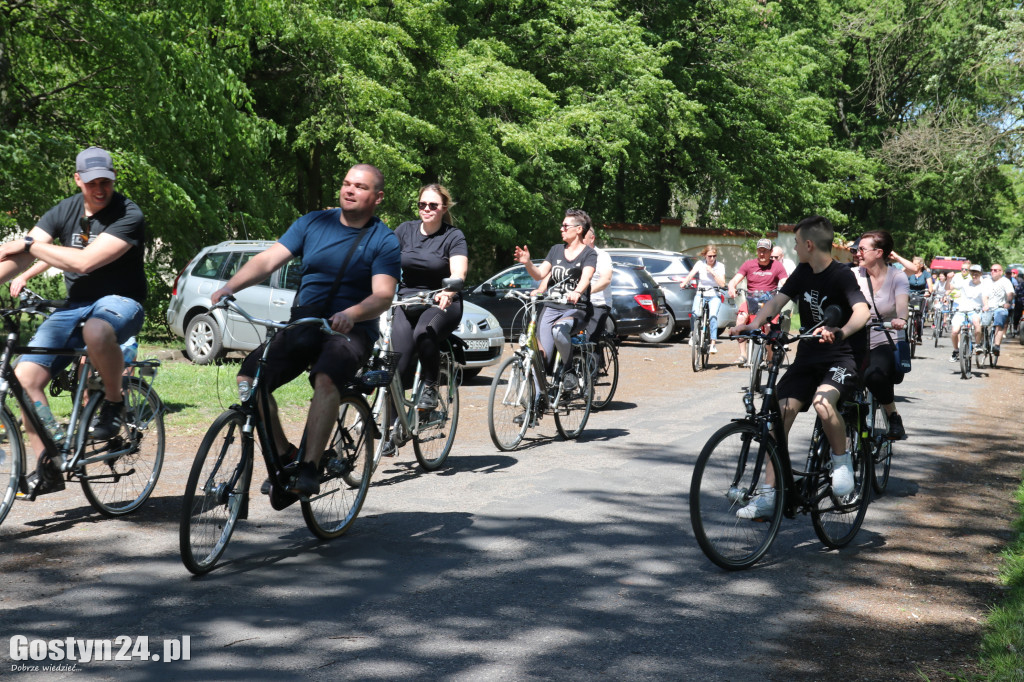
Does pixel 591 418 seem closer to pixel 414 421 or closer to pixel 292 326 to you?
pixel 414 421

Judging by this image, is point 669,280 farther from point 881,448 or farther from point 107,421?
point 107,421

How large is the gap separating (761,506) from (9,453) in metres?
3.82

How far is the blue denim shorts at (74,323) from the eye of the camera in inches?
229

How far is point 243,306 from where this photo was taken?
14.3 meters

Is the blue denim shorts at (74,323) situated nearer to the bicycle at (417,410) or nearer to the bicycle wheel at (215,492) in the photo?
the bicycle wheel at (215,492)

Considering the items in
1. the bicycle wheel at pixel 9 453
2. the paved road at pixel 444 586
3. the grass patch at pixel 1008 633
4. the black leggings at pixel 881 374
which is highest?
the black leggings at pixel 881 374

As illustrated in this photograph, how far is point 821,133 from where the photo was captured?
1435 inches

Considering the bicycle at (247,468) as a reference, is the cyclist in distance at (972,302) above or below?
above

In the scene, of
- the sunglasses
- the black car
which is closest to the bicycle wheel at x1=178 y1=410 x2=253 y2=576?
the sunglasses

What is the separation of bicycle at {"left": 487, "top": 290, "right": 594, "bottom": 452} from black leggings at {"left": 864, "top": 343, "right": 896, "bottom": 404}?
2.60 m

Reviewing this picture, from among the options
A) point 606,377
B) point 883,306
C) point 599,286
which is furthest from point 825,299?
point 606,377

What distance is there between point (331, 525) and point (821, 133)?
33.6m

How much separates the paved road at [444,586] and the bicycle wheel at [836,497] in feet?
0.47

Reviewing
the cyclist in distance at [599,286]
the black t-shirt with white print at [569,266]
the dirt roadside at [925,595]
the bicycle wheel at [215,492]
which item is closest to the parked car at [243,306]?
the cyclist in distance at [599,286]
